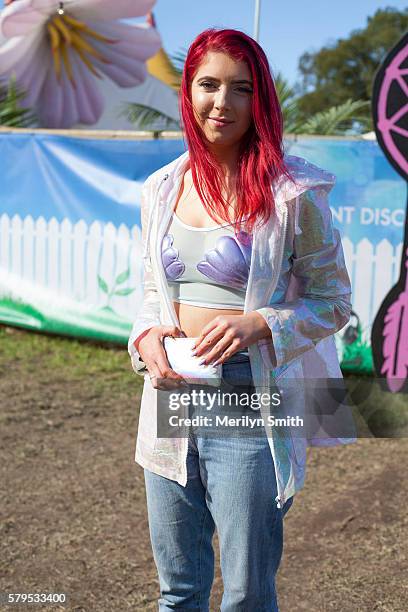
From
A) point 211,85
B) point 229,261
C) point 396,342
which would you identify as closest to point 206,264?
point 229,261

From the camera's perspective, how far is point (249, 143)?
5.65 feet

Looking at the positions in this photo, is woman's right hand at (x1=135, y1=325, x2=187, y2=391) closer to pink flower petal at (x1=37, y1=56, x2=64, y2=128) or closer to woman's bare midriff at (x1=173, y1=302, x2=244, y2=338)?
woman's bare midriff at (x1=173, y1=302, x2=244, y2=338)

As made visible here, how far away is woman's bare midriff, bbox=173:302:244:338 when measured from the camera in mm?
1686

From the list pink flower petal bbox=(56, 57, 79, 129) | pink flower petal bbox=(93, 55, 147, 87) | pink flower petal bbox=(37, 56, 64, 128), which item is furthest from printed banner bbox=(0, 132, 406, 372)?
pink flower petal bbox=(93, 55, 147, 87)

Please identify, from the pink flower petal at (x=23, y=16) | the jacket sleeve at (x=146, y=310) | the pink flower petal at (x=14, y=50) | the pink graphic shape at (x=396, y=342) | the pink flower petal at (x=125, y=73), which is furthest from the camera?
the pink flower petal at (x=125, y=73)

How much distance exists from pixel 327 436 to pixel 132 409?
3189 millimetres

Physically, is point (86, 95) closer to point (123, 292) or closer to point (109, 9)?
point (109, 9)

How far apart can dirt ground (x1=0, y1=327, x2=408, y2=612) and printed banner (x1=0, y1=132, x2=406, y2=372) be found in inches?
44.2

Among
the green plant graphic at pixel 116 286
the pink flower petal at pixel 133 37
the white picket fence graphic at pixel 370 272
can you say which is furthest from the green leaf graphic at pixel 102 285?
the pink flower petal at pixel 133 37

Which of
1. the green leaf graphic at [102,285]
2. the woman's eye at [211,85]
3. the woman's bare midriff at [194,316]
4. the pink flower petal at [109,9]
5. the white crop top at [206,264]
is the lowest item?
the green leaf graphic at [102,285]

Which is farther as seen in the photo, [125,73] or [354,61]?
[354,61]

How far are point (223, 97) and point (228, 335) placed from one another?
20.5 inches

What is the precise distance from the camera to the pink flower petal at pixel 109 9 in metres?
10.5
